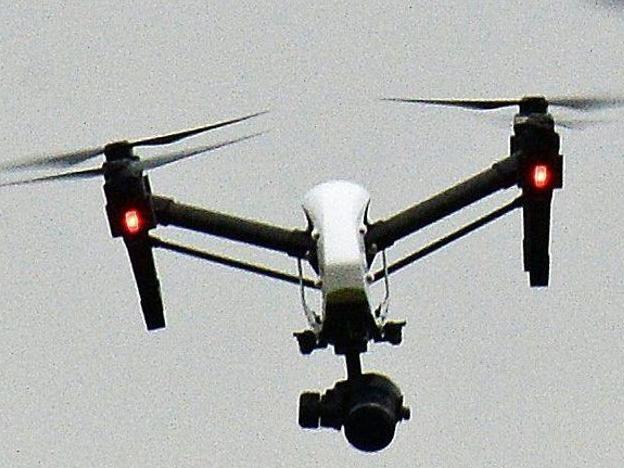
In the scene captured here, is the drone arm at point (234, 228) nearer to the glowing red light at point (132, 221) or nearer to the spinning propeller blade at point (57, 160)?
the glowing red light at point (132, 221)

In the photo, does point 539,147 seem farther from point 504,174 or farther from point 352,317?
point 352,317

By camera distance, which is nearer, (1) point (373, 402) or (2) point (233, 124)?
(1) point (373, 402)

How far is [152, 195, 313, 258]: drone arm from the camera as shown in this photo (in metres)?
27.4

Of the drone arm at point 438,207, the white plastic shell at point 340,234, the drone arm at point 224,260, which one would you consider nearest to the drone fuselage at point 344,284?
the white plastic shell at point 340,234

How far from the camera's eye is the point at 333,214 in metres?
27.3

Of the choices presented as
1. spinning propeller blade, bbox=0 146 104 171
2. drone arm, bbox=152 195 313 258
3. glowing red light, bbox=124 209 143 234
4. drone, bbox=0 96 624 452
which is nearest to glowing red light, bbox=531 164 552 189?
drone, bbox=0 96 624 452

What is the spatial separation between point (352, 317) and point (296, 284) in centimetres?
158

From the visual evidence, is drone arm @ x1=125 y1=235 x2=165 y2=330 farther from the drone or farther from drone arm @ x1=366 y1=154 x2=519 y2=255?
drone arm @ x1=366 y1=154 x2=519 y2=255

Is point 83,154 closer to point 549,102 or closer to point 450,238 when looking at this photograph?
point 450,238

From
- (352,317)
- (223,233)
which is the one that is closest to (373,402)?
(352,317)

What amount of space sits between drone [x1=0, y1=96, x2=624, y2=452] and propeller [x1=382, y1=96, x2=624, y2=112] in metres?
→ 0.01

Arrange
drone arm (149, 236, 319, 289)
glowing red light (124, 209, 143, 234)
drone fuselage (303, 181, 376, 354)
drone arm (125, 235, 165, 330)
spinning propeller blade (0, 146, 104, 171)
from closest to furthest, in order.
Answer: drone fuselage (303, 181, 376, 354), glowing red light (124, 209, 143, 234), drone arm (125, 235, 165, 330), drone arm (149, 236, 319, 289), spinning propeller blade (0, 146, 104, 171)

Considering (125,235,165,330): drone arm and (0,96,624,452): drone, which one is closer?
(0,96,624,452): drone

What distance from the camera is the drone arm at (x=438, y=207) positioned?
2731cm
